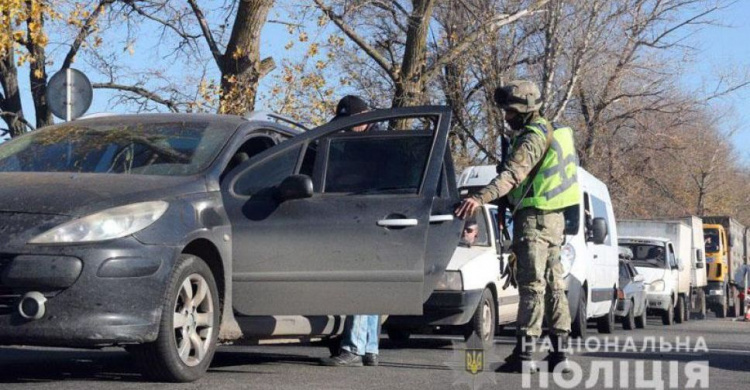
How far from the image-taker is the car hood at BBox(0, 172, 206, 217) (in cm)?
667

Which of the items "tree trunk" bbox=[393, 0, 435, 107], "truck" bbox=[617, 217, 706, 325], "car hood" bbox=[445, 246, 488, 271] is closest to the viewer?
"car hood" bbox=[445, 246, 488, 271]

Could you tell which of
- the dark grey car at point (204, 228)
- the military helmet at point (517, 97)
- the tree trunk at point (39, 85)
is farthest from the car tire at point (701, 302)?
the dark grey car at point (204, 228)

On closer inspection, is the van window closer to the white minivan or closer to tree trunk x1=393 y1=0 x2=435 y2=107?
the white minivan

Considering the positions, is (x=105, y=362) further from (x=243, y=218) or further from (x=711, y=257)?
(x=711, y=257)

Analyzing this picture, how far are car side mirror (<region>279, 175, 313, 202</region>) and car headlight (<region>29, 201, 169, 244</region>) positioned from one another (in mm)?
832

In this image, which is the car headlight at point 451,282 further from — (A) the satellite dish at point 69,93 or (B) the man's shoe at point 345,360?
(A) the satellite dish at point 69,93

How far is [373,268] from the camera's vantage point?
7.43 m

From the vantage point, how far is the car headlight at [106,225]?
6551mm

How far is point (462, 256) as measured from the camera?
1084 cm

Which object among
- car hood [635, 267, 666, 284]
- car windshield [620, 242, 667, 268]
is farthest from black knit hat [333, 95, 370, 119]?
car windshield [620, 242, 667, 268]

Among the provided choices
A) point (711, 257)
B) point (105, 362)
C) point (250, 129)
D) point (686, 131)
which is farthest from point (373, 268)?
point (686, 131)

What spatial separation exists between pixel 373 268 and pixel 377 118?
987 millimetres

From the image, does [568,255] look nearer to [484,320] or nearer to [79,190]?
[484,320]

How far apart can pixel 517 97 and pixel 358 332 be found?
1985 mm
